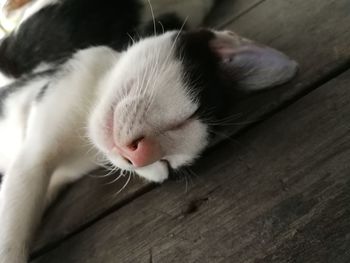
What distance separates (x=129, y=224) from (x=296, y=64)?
39 centimetres

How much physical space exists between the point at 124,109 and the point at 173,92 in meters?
0.09

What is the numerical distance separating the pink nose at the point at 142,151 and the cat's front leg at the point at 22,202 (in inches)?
8.1

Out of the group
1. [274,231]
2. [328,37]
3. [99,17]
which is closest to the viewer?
→ [274,231]

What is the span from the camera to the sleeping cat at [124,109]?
0.73 metres

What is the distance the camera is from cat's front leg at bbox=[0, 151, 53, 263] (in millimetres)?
739

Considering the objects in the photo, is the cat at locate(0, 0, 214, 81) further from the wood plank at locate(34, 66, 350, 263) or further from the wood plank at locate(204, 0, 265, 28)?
the wood plank at locate(34, 66, 350, 263)

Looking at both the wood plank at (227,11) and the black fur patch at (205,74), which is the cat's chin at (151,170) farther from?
the wood plank at (227,11)

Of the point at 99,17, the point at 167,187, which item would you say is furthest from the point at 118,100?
the point at 99,17

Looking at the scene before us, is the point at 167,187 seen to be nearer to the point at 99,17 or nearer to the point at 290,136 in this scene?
the point at 290,136

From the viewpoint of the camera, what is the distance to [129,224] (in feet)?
2.27

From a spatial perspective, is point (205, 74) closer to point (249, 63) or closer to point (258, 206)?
point (249, 63)

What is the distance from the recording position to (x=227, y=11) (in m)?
1.08

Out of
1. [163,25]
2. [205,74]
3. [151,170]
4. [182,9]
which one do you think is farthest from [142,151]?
[182,9]

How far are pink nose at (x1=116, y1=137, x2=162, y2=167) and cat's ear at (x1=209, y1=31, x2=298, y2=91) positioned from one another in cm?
21
